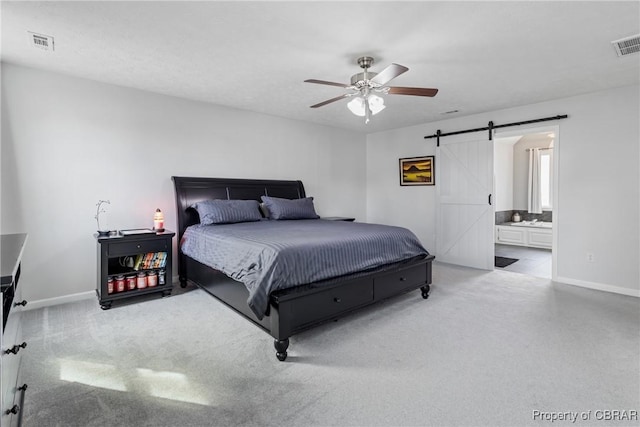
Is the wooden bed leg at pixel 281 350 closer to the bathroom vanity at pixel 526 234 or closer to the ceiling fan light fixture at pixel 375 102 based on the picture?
the ceiling fan light fixture at pixel 375 102

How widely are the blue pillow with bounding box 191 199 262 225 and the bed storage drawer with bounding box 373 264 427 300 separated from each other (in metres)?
2.02

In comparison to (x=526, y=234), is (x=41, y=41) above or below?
above

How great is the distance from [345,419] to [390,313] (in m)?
1.59

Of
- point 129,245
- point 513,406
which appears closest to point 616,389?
point 513,406

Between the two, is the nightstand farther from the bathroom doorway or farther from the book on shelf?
the bathroom doorway

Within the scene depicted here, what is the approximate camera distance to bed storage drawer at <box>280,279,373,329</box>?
248 centimetres

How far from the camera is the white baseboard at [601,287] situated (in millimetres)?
3820

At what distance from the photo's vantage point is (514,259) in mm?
5871

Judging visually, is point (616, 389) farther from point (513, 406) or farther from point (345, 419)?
point (345, 419)

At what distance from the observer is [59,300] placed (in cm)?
349

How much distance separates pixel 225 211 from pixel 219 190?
1.94 feet

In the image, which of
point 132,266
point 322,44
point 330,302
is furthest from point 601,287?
point 132,266

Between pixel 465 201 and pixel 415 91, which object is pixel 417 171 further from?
pixel 415 91

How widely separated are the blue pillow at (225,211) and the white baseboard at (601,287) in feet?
14.1
